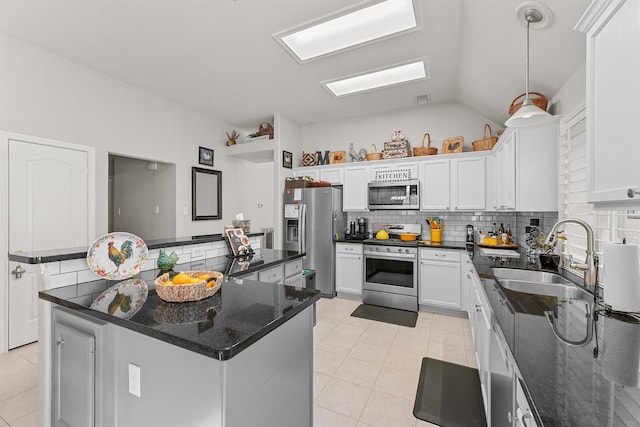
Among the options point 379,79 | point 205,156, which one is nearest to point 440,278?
point 379,79

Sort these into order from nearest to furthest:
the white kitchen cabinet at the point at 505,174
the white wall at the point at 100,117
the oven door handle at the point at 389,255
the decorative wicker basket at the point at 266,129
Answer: the white kitchen cabinet at the point at 505,174
the white wall at the point at 100,117
the oven door handle at the point at 389,255
the decorative wicker basket at the point at 266,129

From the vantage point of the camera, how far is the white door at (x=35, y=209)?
8.95ft

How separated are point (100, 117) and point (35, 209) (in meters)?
1.28

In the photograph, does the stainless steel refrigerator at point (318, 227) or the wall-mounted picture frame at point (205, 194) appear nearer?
the stainless steel refrigerator at point (318, 227)

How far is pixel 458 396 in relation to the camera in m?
2.07

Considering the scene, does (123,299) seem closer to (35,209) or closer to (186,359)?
(186,359)

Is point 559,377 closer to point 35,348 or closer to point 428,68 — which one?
point 428,68

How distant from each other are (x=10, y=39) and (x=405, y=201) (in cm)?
471

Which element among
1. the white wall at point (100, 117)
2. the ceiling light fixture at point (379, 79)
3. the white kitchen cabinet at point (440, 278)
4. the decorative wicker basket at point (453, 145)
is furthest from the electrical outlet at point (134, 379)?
Result: the decorative wicker basket at point (453, 145)

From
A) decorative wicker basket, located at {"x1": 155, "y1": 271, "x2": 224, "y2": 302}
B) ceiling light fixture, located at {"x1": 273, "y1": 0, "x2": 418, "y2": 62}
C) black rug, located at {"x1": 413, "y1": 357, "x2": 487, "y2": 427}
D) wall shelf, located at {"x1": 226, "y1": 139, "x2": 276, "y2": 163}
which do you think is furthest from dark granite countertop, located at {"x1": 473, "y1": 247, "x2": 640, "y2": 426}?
wall shelf, located at {"x1": 226, "y1": 139, "x2": 276, "y2": 163}

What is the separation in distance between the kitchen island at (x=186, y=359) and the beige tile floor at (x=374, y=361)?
0.70m

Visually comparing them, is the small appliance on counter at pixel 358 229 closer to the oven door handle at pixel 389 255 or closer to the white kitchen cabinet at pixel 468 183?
the oven door handle at pixel 389 255

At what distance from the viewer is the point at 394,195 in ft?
13.7

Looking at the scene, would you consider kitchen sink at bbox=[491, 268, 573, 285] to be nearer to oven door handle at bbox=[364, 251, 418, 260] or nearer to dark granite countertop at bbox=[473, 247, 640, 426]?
dark granite countertop at bbox=[473, 247, 640, 426]
